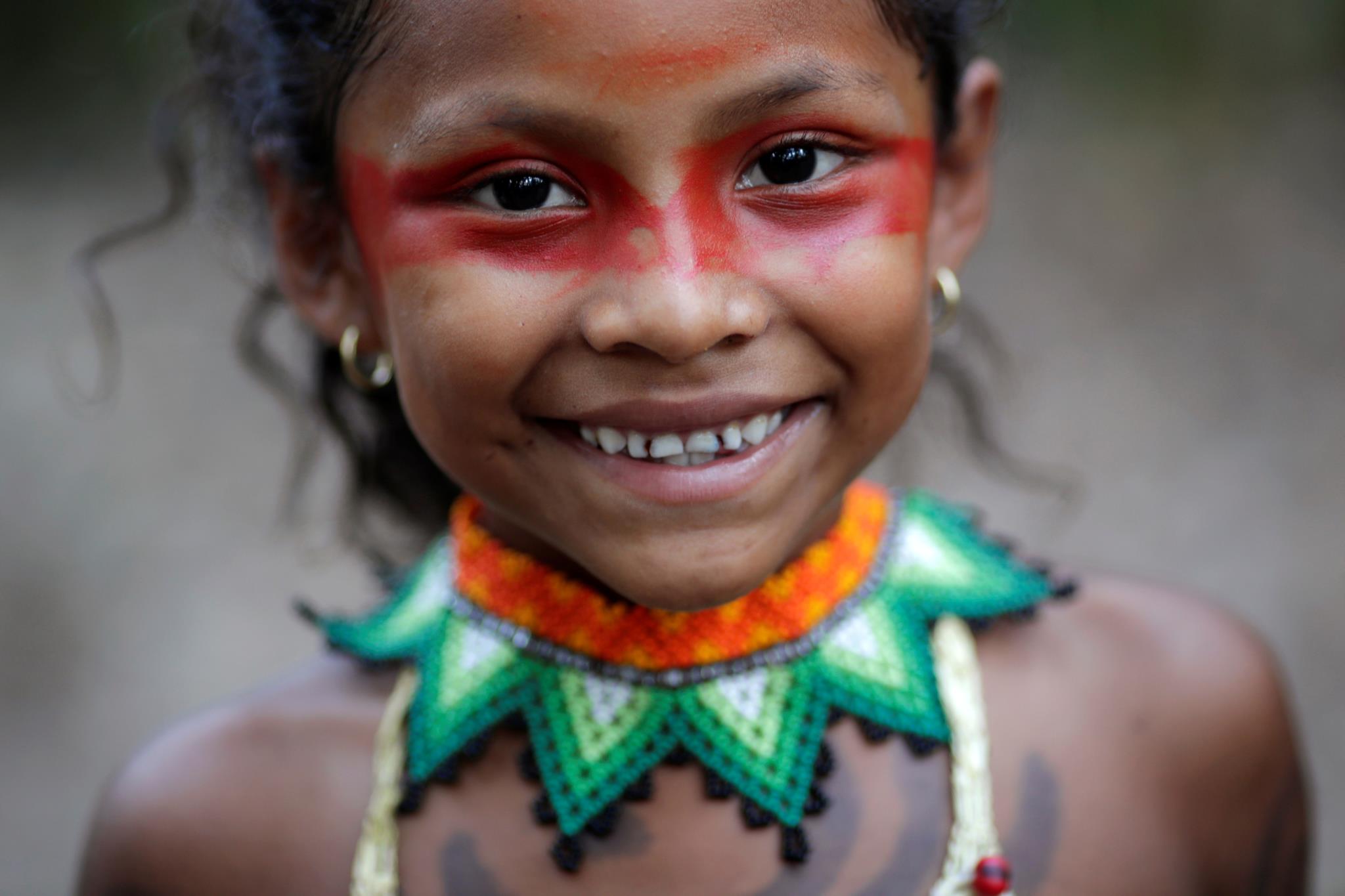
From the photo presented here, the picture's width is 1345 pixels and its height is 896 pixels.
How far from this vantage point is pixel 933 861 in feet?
4.50

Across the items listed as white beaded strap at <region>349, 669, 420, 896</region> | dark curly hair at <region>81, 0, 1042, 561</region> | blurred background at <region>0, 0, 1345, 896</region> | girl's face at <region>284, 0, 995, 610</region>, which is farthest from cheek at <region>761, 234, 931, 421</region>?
blurred background at <region>0, 0, 1345, 896</region>

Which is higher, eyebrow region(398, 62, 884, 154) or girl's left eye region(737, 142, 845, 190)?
eyebrow region(398, 62, 884, 154)

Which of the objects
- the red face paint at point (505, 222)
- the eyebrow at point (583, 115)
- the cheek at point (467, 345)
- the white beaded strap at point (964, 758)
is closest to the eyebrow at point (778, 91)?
the eyebrow at point (583, 115)

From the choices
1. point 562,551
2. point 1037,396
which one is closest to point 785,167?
point 562,551

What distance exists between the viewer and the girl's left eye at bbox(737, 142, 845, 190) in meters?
1.22

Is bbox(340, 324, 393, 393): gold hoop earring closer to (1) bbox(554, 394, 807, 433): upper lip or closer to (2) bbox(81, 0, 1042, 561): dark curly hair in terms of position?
(2) bbox(81, 0, 1042, 561): dark curly hair

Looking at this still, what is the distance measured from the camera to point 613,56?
3.65 feet

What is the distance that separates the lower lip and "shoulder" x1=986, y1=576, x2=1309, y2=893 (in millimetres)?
448

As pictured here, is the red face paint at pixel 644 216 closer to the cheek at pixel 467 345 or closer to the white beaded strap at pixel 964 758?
the cheek at pixel 467 345

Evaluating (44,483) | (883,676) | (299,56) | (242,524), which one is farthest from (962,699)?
(44,483)

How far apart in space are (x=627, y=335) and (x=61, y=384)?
3862 mm

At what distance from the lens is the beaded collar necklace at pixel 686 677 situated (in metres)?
1.37

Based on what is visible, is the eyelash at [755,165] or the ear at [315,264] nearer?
the eyelash at [755,165]

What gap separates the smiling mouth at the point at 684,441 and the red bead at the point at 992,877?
502 millimetres
